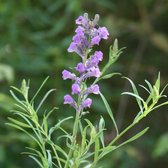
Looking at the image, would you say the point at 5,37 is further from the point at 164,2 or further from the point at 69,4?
the point at 164,2

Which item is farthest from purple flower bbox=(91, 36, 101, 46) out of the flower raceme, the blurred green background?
the blurred green background

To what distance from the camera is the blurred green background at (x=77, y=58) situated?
313cm

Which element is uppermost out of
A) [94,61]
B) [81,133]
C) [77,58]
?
[77,58]

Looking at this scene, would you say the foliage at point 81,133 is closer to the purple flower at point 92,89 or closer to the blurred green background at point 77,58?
the purple flower at point 92,89

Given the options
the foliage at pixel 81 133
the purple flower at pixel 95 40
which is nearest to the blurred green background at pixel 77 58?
the foliage at pixel 81 133

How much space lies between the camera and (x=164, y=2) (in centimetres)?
367

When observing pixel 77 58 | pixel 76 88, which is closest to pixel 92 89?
pixel 76 88

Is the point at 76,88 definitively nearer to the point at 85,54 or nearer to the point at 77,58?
the point at 85,54

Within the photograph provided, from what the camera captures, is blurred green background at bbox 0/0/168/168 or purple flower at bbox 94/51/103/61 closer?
purple flower at bbox 94/51/103/61

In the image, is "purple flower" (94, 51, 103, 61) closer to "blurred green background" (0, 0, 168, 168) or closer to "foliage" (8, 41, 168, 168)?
"foliage" (8, 41, 168, 168)

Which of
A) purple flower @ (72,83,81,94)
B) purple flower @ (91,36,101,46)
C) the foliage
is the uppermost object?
purple flower @ (91,36,101,46)

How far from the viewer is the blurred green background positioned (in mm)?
3133

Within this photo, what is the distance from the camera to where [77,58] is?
3242 millimetres

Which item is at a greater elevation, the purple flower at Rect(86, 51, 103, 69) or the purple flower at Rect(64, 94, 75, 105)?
the purple flower at Rect(86, 51, 103, 69)
